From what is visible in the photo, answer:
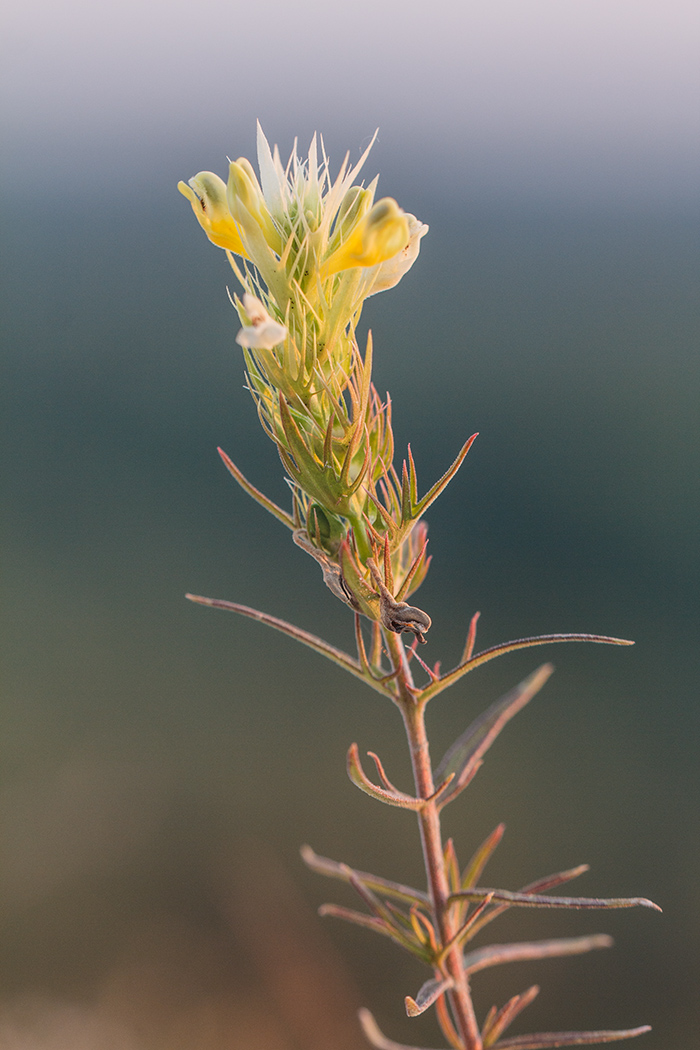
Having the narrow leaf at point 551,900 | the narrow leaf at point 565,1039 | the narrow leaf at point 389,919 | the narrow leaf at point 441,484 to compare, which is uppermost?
the narrow leaf at point 441,484

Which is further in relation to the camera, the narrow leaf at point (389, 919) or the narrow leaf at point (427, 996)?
the narrow leaf at point (389, 919)

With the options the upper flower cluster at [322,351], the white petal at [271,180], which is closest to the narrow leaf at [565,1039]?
the upper flower cluster at [322,351]

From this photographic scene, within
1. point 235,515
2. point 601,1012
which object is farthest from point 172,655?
point 601,1012

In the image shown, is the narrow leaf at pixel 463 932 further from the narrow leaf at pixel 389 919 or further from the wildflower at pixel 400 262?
the wildflower at pixel 400 262

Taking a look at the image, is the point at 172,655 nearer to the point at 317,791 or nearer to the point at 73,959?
the point at 317,791

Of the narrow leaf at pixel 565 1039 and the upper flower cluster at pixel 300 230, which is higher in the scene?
the upper flower cluster at pixel 300 230

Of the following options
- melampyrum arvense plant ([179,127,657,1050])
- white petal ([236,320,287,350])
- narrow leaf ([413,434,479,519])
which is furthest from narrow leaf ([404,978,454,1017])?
white petal ([236,320,287,350])
